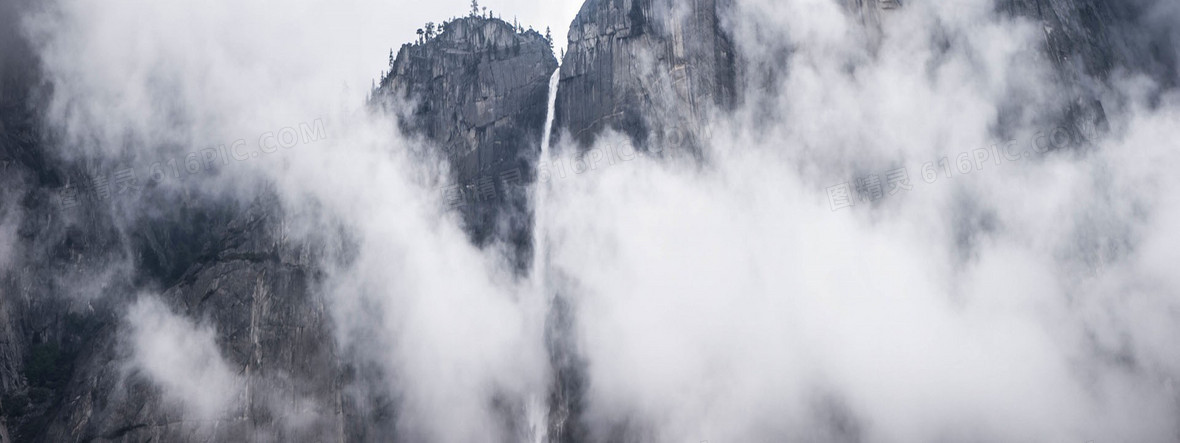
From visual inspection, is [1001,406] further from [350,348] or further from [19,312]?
[19,312]

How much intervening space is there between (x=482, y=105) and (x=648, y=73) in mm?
15159

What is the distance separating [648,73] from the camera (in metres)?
80.4

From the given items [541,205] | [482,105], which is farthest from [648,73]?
[482,105]

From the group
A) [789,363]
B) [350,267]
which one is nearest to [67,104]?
[350,267]

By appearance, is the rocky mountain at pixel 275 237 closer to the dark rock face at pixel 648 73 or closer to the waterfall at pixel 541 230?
the dark rock face at pixel 648 73

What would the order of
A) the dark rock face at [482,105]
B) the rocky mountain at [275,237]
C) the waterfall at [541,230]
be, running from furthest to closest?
the dark rock face at [482,105], the waterfall at [541,230], the rocky mountain at [275,237]

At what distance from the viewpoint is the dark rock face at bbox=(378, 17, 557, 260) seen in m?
85.0

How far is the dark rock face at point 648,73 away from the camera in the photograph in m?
79.4

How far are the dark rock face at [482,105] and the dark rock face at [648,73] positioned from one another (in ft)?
14.4

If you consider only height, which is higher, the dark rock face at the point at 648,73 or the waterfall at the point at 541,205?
the dark rock face at the point at 648,73

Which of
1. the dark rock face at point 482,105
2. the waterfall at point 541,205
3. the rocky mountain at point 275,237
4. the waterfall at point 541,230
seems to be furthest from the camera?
the dark rock face at point 482,105

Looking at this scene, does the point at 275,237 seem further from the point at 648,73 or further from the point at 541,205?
the point at 648,73

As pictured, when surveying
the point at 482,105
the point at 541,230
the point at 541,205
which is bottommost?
the point at 541,230

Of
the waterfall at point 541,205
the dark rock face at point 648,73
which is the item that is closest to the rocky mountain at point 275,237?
the dark rock face at point 648,73
